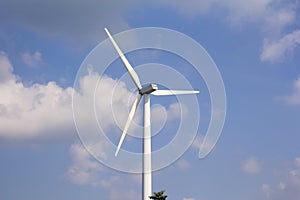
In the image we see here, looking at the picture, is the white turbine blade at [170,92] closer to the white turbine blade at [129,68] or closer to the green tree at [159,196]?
the white turbine blade at [129,68]

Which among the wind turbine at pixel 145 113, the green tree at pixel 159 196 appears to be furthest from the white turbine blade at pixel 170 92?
the green tree at pixel 159 196

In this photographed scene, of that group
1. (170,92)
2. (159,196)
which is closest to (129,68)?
(170,92)

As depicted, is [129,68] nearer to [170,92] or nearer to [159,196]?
[170,92]

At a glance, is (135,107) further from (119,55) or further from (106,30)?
(106,30)

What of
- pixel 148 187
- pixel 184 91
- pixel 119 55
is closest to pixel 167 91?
pixel 184 91

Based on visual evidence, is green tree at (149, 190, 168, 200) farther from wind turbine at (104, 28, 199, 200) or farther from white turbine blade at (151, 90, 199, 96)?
white turbine blade at (151, 90, 199, 96)

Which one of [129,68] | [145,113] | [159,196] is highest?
[129,68]

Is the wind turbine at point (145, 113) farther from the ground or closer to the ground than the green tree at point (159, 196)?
farther from the ground

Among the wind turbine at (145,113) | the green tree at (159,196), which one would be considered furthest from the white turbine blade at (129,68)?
the green tree at (159,196)

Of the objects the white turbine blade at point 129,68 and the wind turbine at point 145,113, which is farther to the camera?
the white turbine blade at point 129,68

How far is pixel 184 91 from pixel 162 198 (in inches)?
1298

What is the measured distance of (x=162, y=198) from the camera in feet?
368

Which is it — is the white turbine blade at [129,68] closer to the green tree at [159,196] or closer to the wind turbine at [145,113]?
the wind turbine at [145,113]

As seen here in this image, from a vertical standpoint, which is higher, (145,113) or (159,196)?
(145,113)
